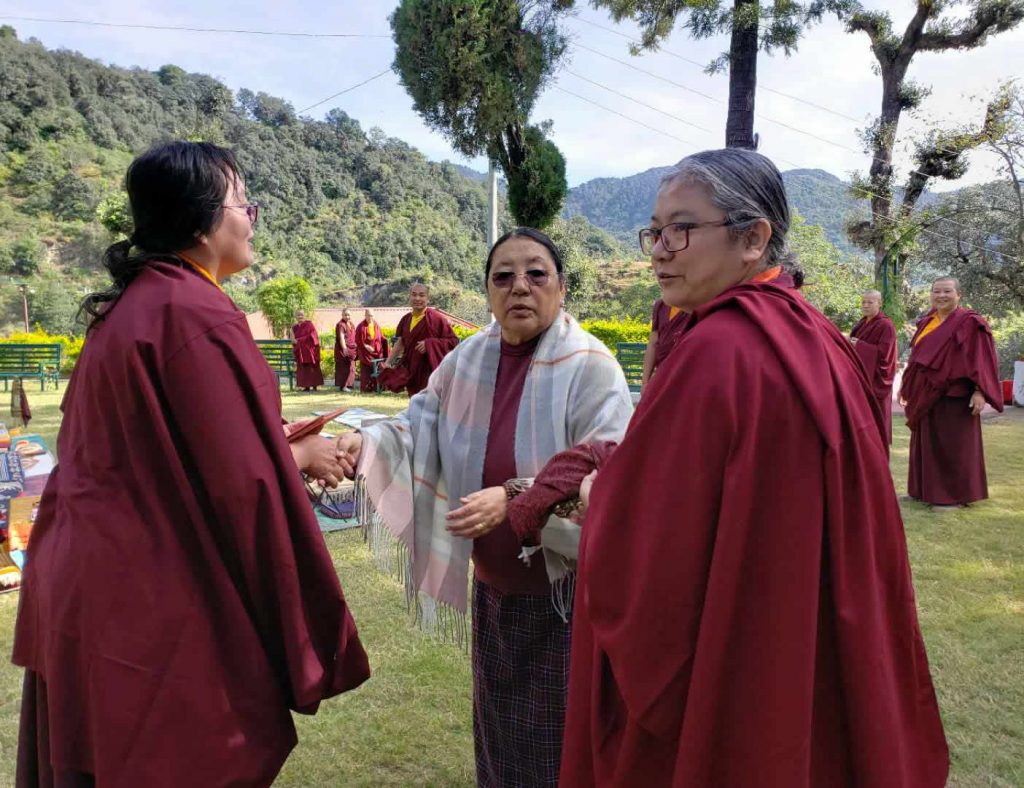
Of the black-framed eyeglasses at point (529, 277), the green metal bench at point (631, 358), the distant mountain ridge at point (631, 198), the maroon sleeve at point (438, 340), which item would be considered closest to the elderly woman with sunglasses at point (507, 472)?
the black-framed eyeglasses at point (529, 277)

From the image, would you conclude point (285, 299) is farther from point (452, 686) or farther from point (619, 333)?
point (452, 686)

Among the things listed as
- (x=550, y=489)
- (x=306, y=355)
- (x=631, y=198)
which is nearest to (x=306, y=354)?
(x=306, y=355)

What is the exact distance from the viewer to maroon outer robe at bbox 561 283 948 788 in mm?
1254

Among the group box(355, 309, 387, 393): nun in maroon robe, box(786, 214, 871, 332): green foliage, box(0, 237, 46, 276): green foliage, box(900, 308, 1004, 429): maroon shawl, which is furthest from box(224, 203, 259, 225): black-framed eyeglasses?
box(0, 237, 46, 276): green foliage

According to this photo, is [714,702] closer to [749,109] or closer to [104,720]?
[104,720]

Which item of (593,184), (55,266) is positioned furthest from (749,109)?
(593,184)

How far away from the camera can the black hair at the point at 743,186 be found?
1.46m

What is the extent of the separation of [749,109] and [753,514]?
40.2 feet

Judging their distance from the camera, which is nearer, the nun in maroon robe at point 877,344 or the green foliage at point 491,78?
the nun in maroon robe at point 877,344

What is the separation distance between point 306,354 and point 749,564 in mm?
16411

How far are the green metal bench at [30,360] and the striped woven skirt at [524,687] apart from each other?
17847mm

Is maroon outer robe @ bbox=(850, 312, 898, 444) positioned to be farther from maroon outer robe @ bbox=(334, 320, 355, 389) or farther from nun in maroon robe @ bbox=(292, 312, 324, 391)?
nun in maroon robe @ bbox=(292, 312, 324, 391)

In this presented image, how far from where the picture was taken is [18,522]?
4.79m

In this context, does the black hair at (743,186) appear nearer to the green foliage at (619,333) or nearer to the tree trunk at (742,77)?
the tree trunk at (742,77)
